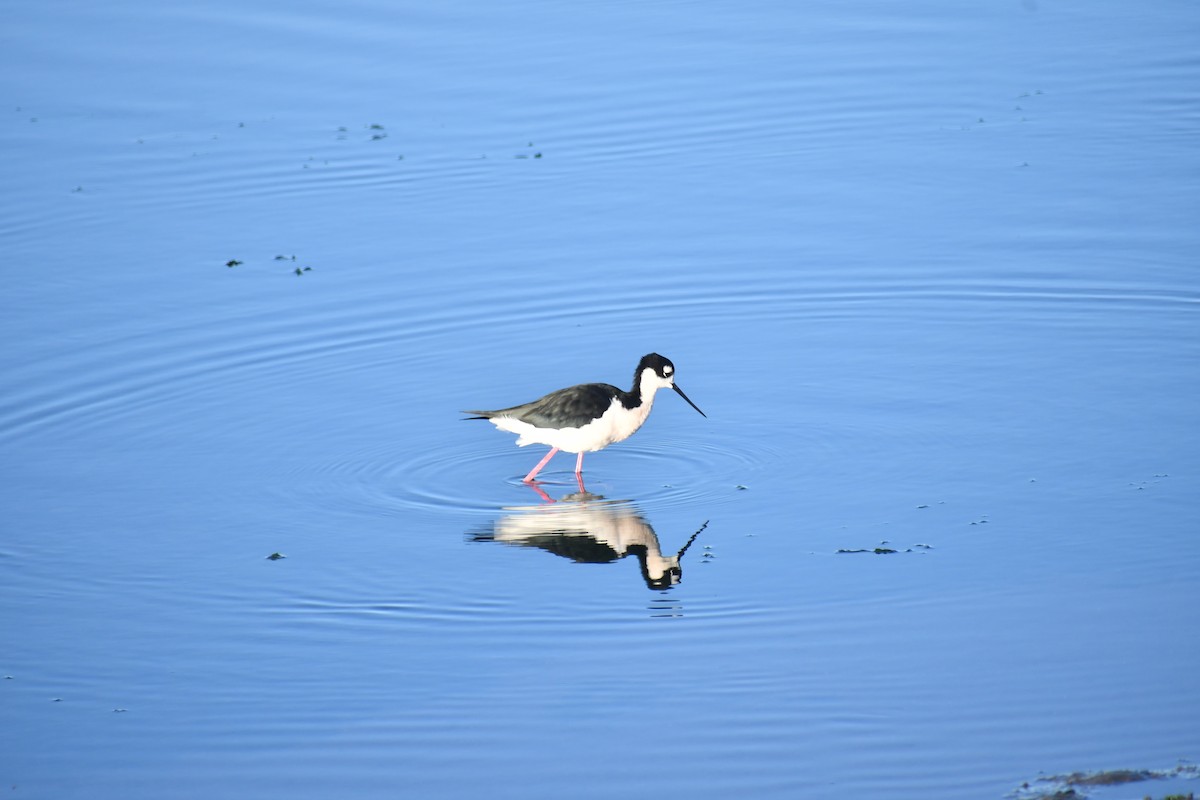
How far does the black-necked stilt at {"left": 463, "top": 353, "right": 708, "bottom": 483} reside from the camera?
46.0ft

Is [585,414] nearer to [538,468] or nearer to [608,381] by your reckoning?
Result: [538,468]

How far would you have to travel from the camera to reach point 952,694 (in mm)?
9875

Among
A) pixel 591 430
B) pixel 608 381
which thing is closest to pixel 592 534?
pixel 591 430

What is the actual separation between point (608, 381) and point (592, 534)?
3.19 metres

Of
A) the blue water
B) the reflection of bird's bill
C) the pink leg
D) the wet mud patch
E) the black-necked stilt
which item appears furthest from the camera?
the pink leg

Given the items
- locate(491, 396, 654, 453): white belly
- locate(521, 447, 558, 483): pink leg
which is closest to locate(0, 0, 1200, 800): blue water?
locate(521, 447, 558, 483): pink leg

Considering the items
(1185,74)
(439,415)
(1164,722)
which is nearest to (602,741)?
(1164,722)

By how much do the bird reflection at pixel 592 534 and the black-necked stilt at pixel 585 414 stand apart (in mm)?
678

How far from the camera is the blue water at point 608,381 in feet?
32.4

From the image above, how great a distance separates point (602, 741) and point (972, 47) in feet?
59.9

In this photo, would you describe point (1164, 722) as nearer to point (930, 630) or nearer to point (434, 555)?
point (930, 630)

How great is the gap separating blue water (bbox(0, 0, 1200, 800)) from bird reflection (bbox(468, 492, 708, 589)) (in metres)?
0.05

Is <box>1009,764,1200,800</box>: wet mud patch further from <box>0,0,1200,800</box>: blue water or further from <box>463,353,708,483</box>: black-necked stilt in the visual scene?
<box>463,353,708,483</box>: black-necked stilt

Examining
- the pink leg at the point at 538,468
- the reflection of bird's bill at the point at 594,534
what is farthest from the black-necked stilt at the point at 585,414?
the reflection of bird's bill at the point at 594,534
